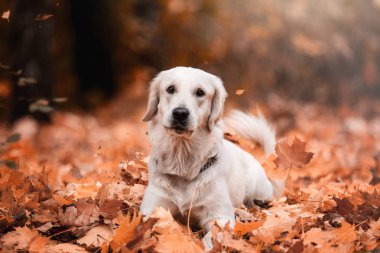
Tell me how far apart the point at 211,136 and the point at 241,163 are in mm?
527

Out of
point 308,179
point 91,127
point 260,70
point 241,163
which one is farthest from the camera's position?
point 260,70

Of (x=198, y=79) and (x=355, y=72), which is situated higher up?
(x=198, y=79)

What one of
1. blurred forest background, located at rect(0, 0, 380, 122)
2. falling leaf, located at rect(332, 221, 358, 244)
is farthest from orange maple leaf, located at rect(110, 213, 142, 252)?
blurred forest background, located at rect(0, 0, 380, 122)

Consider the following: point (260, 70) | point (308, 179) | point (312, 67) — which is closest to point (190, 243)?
point (308, 179)

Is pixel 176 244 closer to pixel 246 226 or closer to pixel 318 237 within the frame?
pixel 246 226

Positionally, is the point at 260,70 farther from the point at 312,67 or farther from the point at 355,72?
the point at 355,72

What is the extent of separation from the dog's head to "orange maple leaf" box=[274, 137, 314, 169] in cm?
49

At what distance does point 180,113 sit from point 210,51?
32.4 feet

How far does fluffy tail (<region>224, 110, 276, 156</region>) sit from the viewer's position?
4734 millimetres

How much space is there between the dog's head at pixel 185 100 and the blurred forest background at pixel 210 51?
7150 millimetres

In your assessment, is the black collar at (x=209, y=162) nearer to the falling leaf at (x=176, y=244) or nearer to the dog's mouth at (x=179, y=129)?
the dog's mouth at (x=179, y=129)

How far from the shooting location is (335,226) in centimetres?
313

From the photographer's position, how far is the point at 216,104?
359 cm

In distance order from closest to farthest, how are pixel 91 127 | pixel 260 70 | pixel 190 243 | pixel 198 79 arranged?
pixel 190 243, pixel 198 79, pixel 91 127, pixel 260 70
